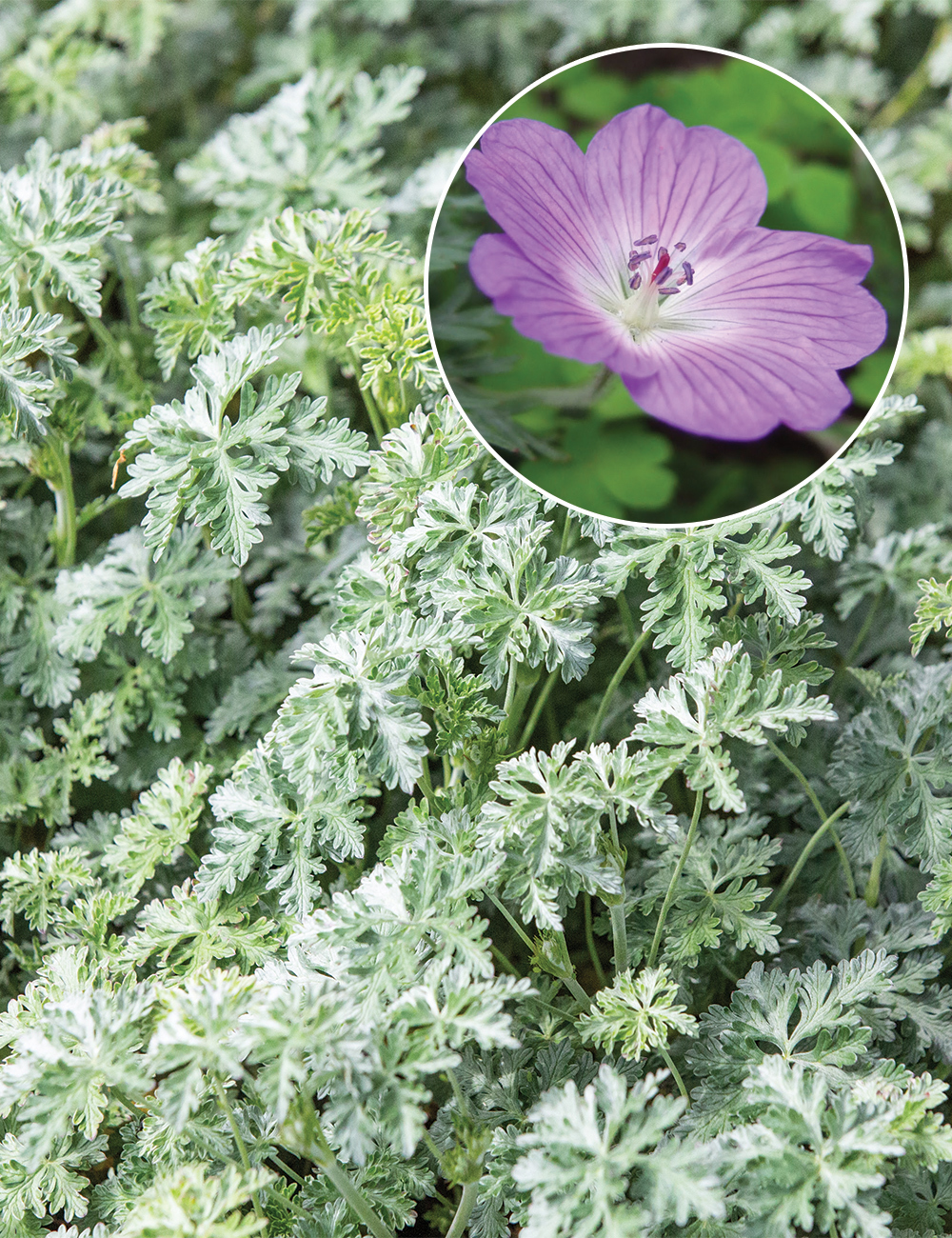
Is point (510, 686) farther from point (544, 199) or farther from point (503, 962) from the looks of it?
point (544, 199)

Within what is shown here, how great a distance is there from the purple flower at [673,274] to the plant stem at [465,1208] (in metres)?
0.83

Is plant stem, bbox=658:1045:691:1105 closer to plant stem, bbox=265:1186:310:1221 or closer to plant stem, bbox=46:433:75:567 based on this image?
plant stem, bbox=265:1186:310:1221

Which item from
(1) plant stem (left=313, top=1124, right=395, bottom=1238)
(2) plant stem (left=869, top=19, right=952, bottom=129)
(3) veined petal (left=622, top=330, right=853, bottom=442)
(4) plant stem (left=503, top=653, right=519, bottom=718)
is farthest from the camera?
(2) plant stem (left=869, top=19, right=952, bottom=129)

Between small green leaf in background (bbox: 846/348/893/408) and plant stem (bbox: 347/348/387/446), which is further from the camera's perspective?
plant stem (bbox: 347/348/387/446)

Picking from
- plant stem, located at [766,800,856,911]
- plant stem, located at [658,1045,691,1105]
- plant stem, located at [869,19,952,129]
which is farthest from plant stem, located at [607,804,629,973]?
plant stem, located at [869,19,952,129]

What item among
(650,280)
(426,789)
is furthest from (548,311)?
(426,789)

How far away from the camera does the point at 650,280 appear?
4.03ft

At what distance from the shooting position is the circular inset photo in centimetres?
121

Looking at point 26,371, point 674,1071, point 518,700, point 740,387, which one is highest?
point 740,387

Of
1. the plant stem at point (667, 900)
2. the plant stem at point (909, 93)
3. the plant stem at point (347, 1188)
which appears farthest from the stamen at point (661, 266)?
the plant stem at point (909, 93)

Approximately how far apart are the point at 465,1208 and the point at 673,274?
103 cm

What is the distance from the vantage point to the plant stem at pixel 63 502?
1.61 m

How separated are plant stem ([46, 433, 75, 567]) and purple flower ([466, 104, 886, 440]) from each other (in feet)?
2.31

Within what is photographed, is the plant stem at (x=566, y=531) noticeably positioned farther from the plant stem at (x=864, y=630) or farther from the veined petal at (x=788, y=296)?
the plant stem at (x=864, y=630)
